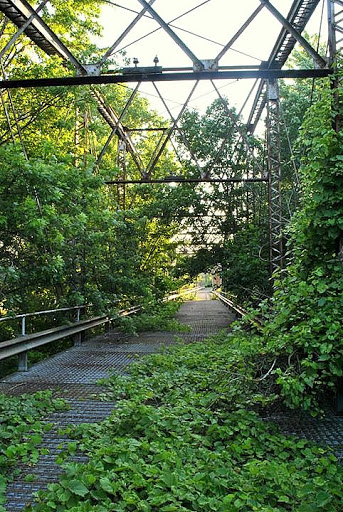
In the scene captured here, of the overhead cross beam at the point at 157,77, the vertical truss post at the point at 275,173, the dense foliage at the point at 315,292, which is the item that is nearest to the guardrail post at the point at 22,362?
the dense foliage at the point at 315,292

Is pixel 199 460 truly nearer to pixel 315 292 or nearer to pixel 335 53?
pixel 315 292

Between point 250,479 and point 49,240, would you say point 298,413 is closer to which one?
point 250,479

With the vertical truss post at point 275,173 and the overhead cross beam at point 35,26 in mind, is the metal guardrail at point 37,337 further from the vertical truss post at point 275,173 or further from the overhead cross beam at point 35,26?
the overhead cross beam at point 35,26

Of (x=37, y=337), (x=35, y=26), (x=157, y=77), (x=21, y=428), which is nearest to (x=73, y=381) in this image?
(x=37, y=337)

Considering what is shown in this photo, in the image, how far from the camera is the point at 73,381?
7.42 meters

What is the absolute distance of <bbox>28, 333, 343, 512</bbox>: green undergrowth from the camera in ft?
11.4

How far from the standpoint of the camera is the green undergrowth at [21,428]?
4.19m

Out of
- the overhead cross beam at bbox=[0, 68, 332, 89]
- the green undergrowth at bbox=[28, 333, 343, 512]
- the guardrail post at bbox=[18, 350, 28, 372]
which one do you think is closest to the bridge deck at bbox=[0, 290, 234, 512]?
the guardrail post at bbox=[18, 350, 28, 372]

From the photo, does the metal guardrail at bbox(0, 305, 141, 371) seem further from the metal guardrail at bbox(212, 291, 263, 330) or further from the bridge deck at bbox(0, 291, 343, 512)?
the metal guardrail at bbox(212, 291, 263, 330)

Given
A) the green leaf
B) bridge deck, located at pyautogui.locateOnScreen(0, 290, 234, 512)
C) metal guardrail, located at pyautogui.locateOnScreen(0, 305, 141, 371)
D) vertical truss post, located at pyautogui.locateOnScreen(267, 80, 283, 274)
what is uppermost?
vertical truss post, located at pyautogui.locateOnScreen(267, 80, 283, 274)

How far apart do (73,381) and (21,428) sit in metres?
2.45

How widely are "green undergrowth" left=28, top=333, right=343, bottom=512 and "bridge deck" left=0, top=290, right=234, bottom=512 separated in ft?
0.81

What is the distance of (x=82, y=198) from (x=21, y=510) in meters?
8.20

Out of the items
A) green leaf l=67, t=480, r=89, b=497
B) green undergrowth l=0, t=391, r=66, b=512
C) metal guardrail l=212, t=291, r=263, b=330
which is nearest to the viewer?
green leaf l=67, t=480, r=89, b=497
